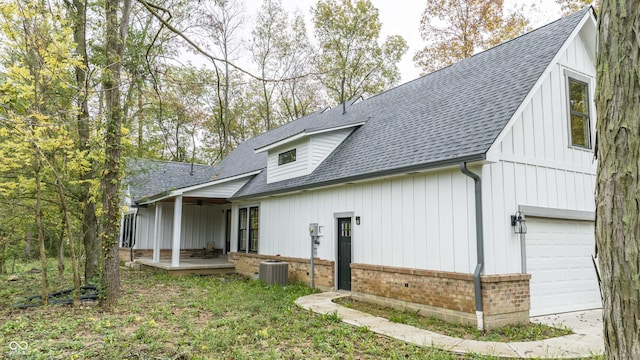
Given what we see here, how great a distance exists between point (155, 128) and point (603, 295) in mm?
13710

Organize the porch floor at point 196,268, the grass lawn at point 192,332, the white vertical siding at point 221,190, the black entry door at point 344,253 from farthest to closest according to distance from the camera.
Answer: the white vertical siding at point 221,190, the porch floor at point 196,268, the black entry door at point 344,253, the grass lawn at point 192,332

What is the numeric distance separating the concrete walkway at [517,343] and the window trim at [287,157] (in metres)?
5.95

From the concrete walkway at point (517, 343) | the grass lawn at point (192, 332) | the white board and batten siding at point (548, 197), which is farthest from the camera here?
the white board and batten siding at point (548, 197)

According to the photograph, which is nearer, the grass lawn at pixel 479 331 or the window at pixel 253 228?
the grass lawn at pixel 479 331

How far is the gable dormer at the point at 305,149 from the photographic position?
12055 mm

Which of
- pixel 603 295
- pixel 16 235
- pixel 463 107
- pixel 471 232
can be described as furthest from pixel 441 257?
pixel 16 235

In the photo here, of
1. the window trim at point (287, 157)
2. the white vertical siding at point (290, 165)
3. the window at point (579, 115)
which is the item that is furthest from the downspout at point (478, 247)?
the window trim at point (287, 157)

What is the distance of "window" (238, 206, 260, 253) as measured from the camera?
46.9ft

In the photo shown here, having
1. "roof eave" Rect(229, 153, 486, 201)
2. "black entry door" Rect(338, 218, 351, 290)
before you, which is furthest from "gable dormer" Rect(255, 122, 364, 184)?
"black entry door" Rect(338, 218, 351, 290)

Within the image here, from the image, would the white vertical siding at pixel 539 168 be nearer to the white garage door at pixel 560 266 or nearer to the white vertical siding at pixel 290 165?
the white garage door at pixel 560 266

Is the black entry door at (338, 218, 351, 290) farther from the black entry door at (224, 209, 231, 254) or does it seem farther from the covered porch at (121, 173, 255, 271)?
the black entry door at (224, 209, 231, 254)

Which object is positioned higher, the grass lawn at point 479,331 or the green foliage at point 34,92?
the green foliage at point 34,92

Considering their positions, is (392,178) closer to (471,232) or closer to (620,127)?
(471,232)

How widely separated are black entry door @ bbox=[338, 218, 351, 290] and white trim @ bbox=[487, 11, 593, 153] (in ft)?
14.0
